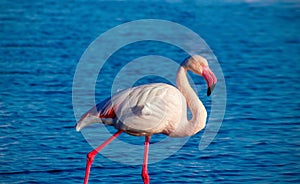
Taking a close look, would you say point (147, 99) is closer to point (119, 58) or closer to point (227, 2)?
point (119, 58)

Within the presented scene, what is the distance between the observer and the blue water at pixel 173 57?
8172 millimetres

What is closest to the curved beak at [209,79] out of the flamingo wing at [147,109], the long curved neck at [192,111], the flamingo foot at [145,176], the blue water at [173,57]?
the long curved neck at [192,111]

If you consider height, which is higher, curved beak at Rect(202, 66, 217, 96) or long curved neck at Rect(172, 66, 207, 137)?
curved beak at Rect(202, 66, 217, 96)

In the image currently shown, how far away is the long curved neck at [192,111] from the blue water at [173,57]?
800 mm

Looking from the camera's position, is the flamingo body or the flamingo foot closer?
the flamingo body

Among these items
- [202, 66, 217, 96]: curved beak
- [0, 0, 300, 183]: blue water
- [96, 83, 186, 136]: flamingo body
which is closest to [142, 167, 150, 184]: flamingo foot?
[0, 0, 300, 183]: blue water

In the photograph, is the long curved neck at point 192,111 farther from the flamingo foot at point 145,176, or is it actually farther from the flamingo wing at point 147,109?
the flamingo foot at point 145,176

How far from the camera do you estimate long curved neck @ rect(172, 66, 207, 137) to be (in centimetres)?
728

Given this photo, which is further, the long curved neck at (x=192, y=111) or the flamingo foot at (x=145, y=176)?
the flamingo foot at (x=145, y=176)

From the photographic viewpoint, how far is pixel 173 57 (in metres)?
12.9

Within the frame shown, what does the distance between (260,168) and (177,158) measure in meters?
0.96

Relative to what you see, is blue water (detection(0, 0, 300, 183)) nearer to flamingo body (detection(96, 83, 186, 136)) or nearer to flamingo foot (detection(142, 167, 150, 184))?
flamingo foot (detection(142, 167, 150, 184))

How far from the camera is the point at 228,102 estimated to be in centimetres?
1065

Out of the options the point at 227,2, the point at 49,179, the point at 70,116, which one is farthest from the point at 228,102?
the point at 227,2
